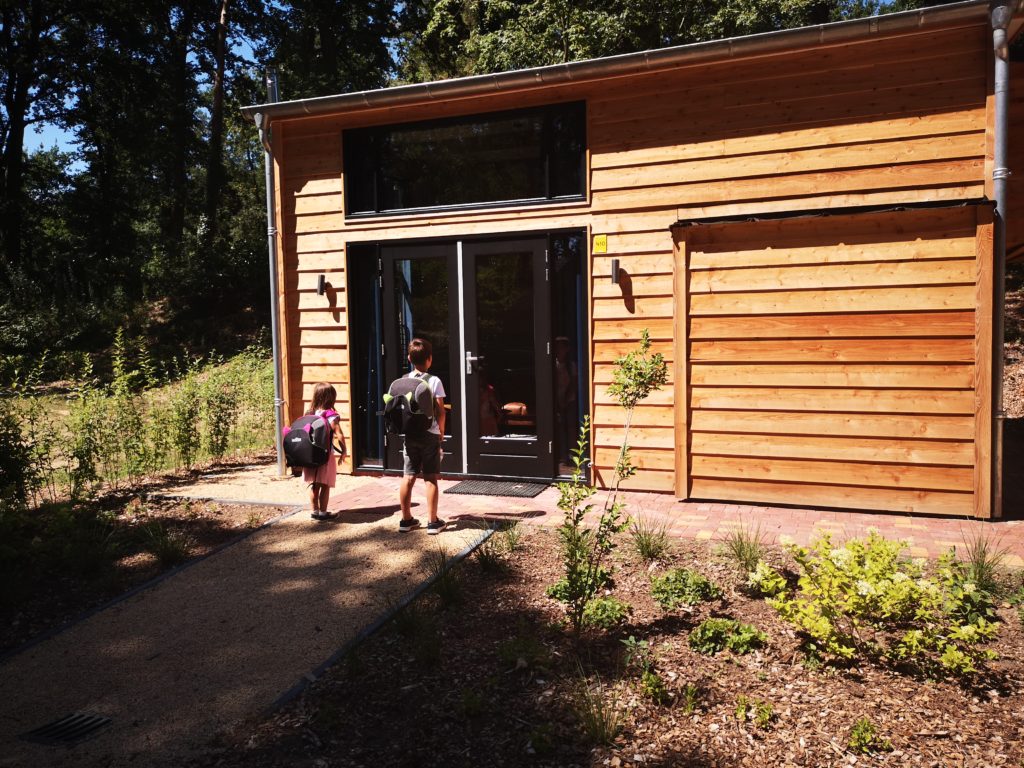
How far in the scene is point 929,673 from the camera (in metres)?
3.25

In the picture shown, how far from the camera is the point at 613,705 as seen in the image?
119 inches

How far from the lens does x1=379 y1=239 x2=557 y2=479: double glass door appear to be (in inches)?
285

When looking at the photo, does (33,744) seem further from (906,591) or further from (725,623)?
(906,591)

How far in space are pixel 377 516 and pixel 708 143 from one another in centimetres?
431

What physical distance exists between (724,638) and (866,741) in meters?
0.89

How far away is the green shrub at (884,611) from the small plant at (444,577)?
5.88 ft

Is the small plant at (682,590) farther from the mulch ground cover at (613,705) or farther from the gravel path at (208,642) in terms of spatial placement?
the gravel path at (208,642)

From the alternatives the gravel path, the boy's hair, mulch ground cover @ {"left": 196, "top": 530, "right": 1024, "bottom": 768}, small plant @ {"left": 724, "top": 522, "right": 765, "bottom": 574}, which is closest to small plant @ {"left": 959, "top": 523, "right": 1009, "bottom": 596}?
mulch ground cover @ {"left": 196, "top": 530, "right": 1024, "bottom": 768}

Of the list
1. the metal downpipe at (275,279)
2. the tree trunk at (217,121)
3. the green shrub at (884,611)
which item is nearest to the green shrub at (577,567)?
the green shrub at (884,611)

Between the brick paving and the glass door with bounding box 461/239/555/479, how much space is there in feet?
2.00

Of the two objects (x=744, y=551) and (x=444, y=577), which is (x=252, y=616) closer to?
(x=444, y=577)

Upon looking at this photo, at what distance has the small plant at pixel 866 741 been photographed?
2.78m

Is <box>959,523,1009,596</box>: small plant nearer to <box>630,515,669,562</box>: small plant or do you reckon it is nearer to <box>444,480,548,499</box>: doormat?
<box>630,515,669,562</box>: small plant

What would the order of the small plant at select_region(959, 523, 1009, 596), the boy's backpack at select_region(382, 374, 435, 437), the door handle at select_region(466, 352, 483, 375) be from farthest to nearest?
the door handle at select_region(466, 352, 483, 375) < the boy's backpack at select_region(382, 374, 435, 437) < the small plant at select_region(959, 523, 1009, 596)
